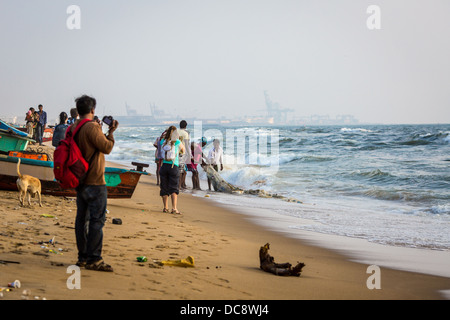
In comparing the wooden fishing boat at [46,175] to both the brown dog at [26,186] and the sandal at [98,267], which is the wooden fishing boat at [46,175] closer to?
the brown dog at [26,186]

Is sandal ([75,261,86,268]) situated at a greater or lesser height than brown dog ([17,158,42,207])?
lesser

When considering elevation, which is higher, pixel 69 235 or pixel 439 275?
pixel 69 235

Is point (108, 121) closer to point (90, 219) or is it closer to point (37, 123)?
point (90, 219)

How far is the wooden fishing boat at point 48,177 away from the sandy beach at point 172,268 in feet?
1.24

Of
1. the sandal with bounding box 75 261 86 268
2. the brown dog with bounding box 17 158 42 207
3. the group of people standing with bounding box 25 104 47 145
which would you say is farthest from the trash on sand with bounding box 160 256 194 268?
the group of people standing with bounding box 25 104 47 145

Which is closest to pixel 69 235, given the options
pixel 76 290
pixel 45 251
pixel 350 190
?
pixel 45 251

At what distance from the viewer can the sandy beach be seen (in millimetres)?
4469

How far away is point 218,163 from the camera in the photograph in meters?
16.1

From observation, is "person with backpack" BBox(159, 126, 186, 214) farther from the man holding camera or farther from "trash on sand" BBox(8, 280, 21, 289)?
"trash on sand" BBox(8, 280, 21, 289)

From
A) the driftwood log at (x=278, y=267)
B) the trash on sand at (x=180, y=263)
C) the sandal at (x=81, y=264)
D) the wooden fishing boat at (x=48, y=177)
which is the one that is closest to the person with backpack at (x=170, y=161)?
the wooden fishing boat at (x=48, y=177)

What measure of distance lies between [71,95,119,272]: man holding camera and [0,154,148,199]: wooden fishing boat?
4612 mm

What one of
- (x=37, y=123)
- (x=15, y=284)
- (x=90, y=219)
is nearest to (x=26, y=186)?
(x=90, y=219)

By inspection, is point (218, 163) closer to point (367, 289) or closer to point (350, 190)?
point (350, 190)
